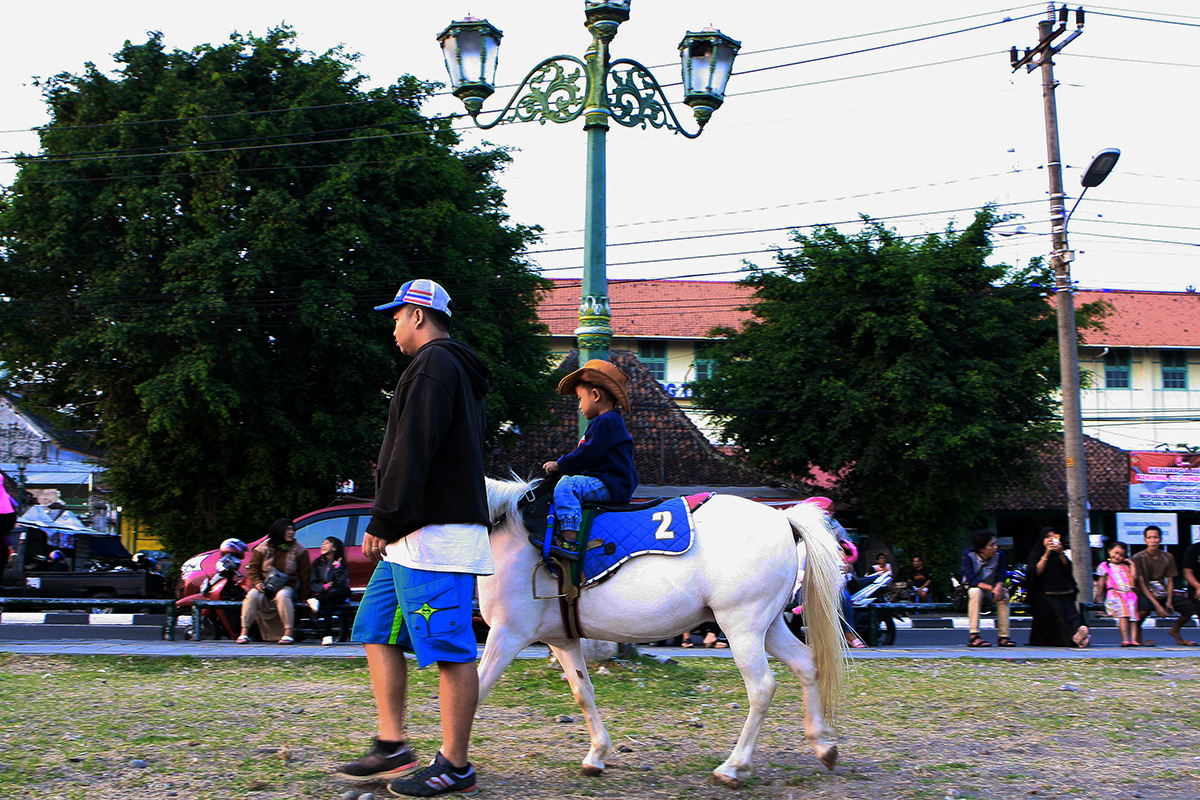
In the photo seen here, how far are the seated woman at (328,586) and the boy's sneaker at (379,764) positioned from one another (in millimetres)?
7740

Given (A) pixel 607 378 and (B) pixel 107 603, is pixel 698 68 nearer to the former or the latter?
(A) pixel 607 378

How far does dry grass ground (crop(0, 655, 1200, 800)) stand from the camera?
14.6 feet

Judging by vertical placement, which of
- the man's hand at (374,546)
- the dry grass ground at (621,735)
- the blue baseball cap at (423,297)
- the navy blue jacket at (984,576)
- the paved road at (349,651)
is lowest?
the paved road at (349,651)

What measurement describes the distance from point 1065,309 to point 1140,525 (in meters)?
12.2

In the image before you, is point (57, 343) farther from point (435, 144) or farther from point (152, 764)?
point (152, 764)

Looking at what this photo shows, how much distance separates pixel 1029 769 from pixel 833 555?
1.42 m

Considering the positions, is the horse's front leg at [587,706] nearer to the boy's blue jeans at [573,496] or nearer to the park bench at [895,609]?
the boy's blue jeans at [573,496]

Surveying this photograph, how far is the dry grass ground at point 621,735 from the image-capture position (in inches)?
175

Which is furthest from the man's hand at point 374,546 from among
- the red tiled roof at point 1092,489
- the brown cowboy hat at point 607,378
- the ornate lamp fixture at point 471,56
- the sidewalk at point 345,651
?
the red tiled roof at point 1092,489

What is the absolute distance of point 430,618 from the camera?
4.15 m

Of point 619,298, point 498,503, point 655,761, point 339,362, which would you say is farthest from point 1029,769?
point 619,298

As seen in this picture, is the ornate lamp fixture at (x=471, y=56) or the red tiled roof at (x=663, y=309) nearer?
the ornate lamp fixture at (x=471, y=56)

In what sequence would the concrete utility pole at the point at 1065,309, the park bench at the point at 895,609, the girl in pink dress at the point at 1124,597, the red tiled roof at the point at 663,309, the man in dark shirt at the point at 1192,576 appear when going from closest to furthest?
the park bench at the point at 895,609 → the girl in pink dress at the point at 1124,597 → the man in dark shirt at the point at 1192,576 → the concrete utility pole at the point at 1065,309 → the red tiled roof at the point at 663,309

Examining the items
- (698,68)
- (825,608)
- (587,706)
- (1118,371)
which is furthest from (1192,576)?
(1118,371)
